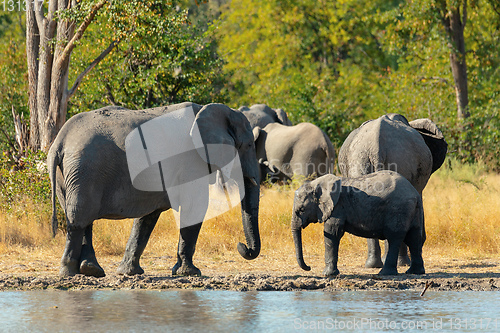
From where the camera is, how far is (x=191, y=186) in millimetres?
8352

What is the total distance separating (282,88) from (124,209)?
2100 centimetres

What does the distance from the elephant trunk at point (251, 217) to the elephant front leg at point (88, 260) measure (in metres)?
1.78

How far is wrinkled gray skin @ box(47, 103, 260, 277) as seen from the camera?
7.76 meters

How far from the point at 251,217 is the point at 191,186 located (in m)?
0.89

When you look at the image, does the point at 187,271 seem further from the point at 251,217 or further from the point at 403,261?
the point at 403,261

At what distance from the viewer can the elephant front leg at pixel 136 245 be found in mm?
8625

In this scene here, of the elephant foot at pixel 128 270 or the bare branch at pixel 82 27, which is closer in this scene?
the elephant foot at pixel 128 270

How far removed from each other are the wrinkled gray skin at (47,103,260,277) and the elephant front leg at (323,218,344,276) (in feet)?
2.99

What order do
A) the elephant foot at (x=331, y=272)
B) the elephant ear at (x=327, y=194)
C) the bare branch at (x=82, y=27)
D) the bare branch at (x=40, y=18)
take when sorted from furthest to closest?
the bare branch at (x=40, y=18) → the bare branch at (x=82, y=27) → the elephant foot at (x=331, y=272) → the elephant ear at (x=327, y=194)

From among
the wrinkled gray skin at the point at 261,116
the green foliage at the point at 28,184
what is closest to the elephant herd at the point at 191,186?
the green foliage at the point at 28,184

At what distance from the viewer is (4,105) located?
1722 cm

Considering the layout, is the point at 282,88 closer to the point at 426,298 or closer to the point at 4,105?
the point at 4,105

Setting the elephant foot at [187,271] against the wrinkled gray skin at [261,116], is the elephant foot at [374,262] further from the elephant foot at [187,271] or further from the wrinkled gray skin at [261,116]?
the wrinkled gray skin at [261,116]

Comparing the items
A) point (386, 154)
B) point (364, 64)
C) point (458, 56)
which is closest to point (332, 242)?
point (386, 154)
